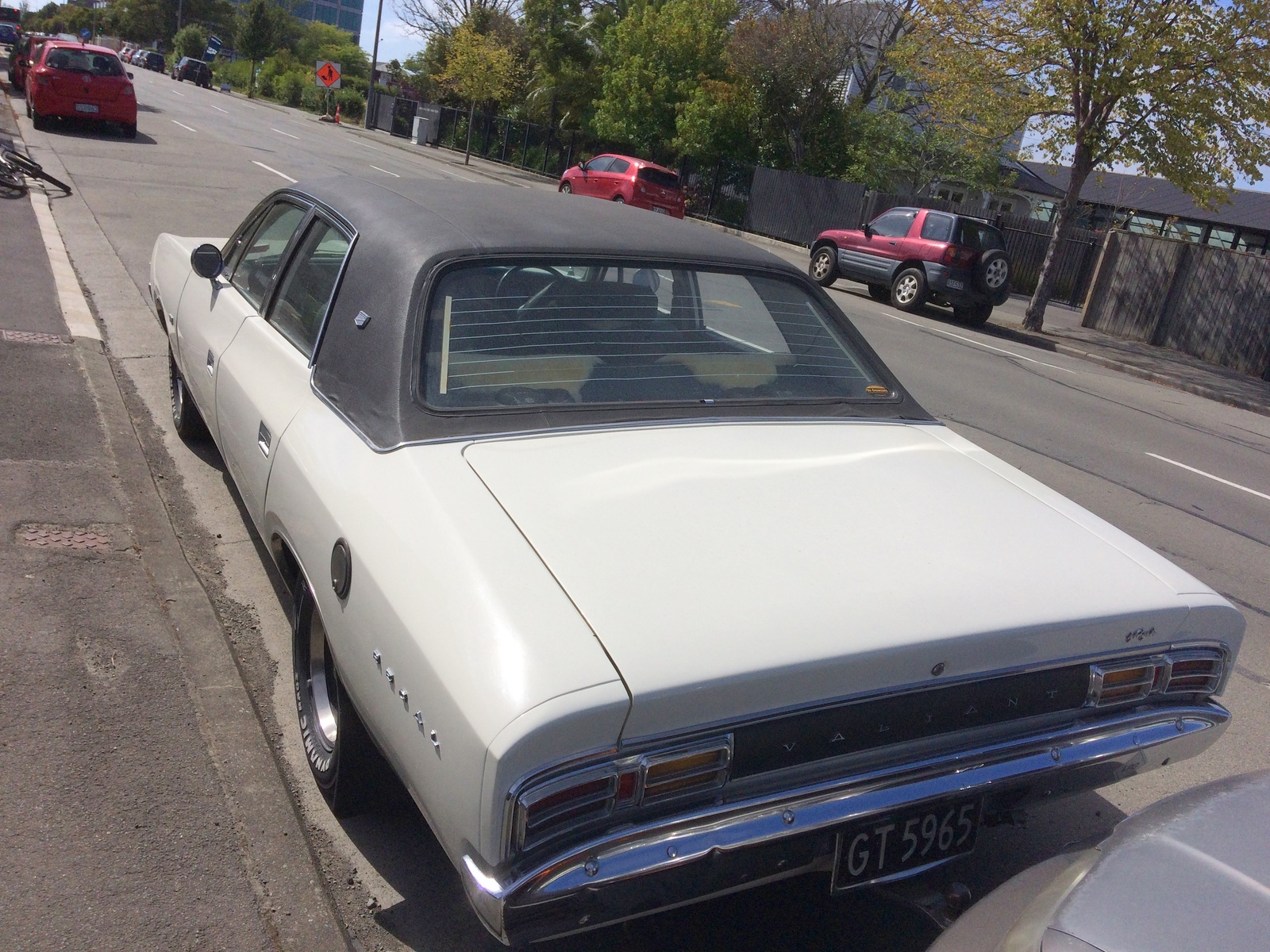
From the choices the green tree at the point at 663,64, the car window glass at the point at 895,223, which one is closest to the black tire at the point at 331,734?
the car window glass at the point at 895,223

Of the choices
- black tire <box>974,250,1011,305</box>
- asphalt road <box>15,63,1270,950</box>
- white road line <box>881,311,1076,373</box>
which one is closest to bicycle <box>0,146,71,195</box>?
asphalt road <box>15,63,1270,950</box>

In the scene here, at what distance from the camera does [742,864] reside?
216 cm

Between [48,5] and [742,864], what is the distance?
464 feet

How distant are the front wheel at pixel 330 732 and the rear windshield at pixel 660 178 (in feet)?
78.4

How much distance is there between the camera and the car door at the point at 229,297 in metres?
4.25

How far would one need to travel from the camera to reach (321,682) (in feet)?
10.2

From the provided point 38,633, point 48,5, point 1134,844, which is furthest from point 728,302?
point 48,5

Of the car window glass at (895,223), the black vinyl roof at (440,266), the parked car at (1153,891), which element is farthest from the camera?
the car window glass at (895,223)

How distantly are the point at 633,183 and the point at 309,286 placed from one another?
22.9 m

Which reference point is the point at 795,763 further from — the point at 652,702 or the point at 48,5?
the point at 48,5

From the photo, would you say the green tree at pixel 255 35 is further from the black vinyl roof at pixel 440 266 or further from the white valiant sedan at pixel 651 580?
the white valiant sedan at pixel 651 580

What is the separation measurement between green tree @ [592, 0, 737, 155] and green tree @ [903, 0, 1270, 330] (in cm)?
1439

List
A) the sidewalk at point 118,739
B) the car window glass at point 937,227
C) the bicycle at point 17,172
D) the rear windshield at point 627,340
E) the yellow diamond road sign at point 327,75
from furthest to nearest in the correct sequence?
the yellow diamond road sign at point 327,75 < the car window glass at point 937,227 < the bicycle at point 17,172 < the rear windshield at point 627,340 < the sidewalk at point 118,739

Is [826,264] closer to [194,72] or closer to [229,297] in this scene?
[229,297]
